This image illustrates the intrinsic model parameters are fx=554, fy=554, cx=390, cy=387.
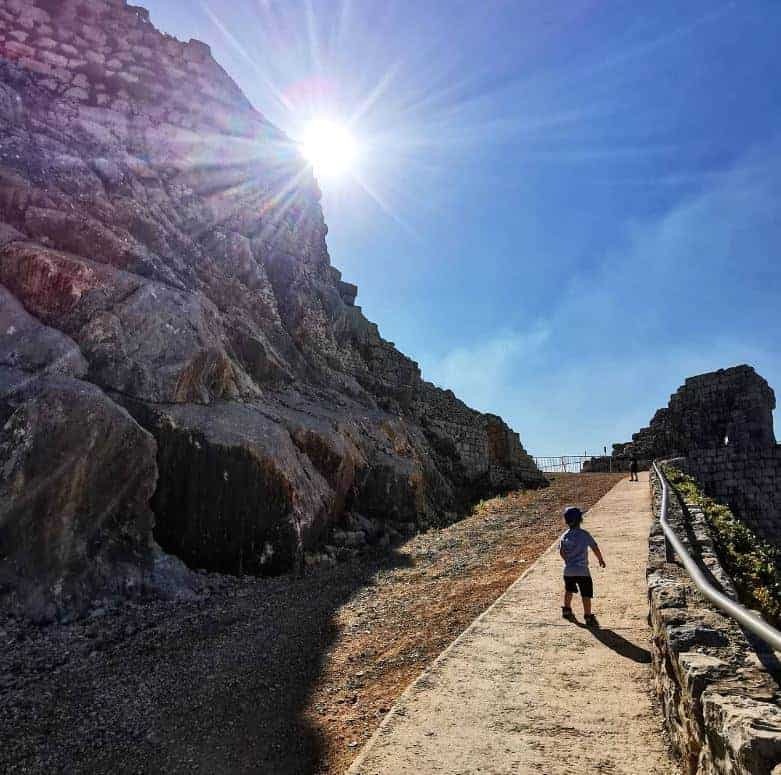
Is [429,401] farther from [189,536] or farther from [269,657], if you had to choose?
[269,657]

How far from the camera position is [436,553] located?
11.9 metres

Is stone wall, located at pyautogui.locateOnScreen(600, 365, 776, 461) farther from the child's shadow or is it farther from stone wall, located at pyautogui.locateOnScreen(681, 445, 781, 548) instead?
the child's shadow

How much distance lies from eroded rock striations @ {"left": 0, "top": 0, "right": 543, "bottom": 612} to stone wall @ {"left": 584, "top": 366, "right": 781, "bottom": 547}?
1214cm

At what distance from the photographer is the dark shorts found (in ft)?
20.6

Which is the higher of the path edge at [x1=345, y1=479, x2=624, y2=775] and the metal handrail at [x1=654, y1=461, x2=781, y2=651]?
the metal handrail at [x1=654, y1=461, x2=781, y2=651]

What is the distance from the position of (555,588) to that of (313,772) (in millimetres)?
4507

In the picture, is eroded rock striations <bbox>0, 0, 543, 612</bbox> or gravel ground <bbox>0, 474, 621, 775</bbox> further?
eroded rock striations <bbox>0, 0, 543, 612</bbox>

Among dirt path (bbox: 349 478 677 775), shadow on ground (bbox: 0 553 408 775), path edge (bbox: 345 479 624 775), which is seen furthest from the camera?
shadow on ground (bbox: 0 553 408 775)

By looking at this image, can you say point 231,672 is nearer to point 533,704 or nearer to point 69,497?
point 533,704

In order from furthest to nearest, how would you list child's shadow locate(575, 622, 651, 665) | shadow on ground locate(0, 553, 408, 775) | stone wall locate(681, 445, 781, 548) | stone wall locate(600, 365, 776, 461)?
stone wall locate(600, 365, 776, 461) < stone wall locate(681, 445, 781, 548) < child's shadow locate(575, 622, 651, 665) < shadow on ground locate(0, 553, 408, 775)

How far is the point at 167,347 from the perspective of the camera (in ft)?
34.6

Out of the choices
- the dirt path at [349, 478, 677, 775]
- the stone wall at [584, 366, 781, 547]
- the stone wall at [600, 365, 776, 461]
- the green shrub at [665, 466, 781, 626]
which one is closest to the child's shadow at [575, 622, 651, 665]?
the dirt path at [349, 478, 677, 775]

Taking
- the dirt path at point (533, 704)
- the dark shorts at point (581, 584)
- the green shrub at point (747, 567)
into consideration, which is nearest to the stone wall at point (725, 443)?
the green shrub at point (747, 567)

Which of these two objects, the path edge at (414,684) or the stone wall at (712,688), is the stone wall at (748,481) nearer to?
the path edge at (414,684)
